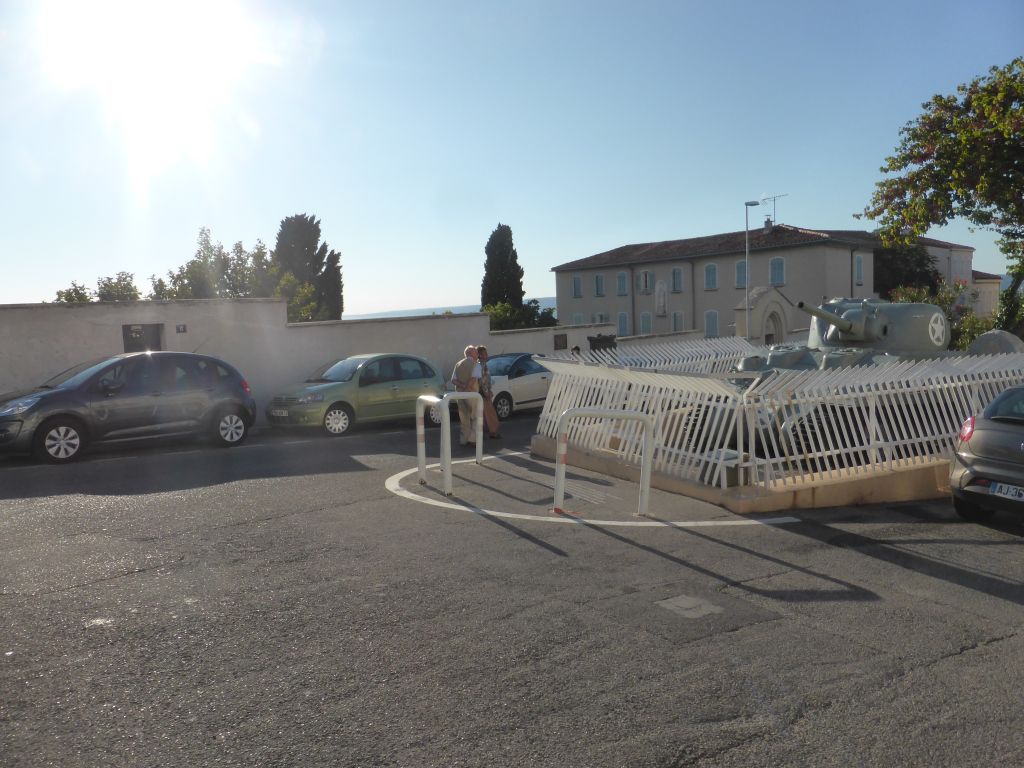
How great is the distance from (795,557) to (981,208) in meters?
21.6

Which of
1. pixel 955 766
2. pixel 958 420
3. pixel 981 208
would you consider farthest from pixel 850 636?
pixel 981 208

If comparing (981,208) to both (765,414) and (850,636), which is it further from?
(850,636)

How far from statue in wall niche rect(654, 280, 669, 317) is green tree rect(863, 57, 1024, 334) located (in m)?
25.6

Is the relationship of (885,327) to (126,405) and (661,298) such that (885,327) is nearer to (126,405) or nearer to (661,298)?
(126,405)

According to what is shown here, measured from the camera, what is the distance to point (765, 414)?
8.77m

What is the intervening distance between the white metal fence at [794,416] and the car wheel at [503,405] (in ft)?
20.2

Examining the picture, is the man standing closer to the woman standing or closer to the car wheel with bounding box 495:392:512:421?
the woman standing

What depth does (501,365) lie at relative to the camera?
18328mm

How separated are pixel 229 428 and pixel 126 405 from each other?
1568 millimetres

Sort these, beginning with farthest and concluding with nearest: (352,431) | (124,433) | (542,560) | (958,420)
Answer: (352,431)
(124,433)
(958,420)
(542,560)

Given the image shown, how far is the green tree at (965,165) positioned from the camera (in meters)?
22.0

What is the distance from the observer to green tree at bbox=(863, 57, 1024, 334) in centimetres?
2202

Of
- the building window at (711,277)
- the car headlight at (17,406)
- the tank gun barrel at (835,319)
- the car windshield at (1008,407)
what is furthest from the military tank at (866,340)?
the building window at (711,277)

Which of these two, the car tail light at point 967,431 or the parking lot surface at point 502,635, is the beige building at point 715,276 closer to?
the car tail light at point 967,431
